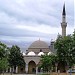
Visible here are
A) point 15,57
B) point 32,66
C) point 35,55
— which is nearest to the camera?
point 15,57

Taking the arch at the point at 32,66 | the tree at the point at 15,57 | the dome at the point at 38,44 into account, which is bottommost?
the arch at the point at 32,66

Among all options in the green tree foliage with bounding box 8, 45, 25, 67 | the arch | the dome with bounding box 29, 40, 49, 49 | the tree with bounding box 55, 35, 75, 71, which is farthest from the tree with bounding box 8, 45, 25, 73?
the tree with bounding box 55, 35, 75, 71

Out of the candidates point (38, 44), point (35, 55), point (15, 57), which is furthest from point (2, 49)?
point (38, 44)

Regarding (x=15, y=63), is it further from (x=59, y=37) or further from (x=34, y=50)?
(x=59, y=37)

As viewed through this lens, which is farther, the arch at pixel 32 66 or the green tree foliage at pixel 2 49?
the arch at pixel 32 66

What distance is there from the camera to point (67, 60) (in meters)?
47.9

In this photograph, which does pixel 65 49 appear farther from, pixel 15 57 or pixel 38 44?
pixel 38 44

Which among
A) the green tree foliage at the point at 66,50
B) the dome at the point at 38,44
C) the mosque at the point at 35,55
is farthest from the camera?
the dome at the point at 38,44

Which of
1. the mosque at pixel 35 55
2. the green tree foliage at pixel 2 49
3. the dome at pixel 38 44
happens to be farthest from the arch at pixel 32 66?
the green tree foliage at pixel 2 49

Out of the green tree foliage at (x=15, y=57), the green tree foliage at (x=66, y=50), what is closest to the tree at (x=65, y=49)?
the green tree foliage at (x=66, y=50)

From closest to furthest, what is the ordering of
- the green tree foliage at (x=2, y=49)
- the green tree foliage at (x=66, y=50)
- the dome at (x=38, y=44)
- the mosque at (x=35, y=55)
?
the green tree foliage at (x=2, y=49) < the green tree foliage at (x=66, y=50) < the mosque at (x=35, y=55) < the dome at (x=38, y=44)

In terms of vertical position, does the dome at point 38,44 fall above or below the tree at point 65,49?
above

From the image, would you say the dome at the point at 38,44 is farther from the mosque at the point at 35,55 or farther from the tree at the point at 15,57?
the tree at the point at 15,57

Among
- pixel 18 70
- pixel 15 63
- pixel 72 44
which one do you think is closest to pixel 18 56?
pixel 15 63
